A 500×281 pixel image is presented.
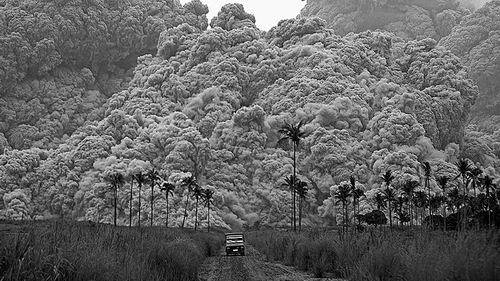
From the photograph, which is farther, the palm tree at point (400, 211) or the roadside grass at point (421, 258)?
the palm tree at point (400, 211)

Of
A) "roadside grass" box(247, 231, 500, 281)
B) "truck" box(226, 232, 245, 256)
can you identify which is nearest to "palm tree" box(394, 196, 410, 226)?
"truck" box(226, 232, 245, 256)

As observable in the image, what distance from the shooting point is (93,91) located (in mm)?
143750

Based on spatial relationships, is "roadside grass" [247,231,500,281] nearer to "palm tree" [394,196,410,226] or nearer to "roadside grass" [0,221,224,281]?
"roadside grass" [0,221,224,281]

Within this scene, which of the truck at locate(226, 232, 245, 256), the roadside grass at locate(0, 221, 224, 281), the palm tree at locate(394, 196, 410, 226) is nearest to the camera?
the roadside grass at locate(0, 221, 224, 281)

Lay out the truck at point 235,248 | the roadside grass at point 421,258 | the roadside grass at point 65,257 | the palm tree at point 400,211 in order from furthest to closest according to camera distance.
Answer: the palm tree at point 400,211 < the truck at point 235,248 < the roadside grass at point 421,258 < the roadside grass at point 65,257

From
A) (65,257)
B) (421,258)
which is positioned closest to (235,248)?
(421,258)

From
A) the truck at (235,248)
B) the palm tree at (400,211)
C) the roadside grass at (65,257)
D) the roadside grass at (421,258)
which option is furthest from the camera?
the palm tree at (400,211)

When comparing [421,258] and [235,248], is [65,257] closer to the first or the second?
[421,258]

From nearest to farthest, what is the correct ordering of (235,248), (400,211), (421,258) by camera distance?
1. (421,258)
2. (235,248)
3. (400,211)

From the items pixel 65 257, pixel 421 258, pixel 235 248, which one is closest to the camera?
pixel 65 257

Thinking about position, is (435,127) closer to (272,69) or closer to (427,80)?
(427,80)

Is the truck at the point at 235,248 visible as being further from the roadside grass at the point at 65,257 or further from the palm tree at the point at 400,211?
the palm tree at the point at 400,211

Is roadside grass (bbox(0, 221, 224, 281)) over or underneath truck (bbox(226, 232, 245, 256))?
over

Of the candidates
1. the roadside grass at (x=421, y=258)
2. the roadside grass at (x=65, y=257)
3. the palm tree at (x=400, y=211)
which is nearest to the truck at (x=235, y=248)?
the roadside grass at (x=421, y=258)
